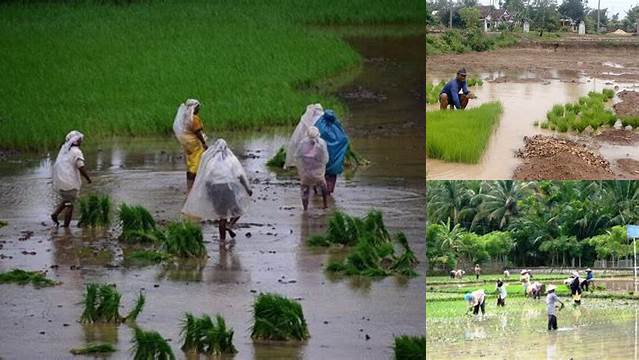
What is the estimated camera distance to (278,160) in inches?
364

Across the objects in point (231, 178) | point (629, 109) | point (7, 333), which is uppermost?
point (629, 109)

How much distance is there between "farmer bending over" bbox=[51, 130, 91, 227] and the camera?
822cm

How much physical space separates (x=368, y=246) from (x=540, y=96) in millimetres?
1475

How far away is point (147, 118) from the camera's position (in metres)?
9.21

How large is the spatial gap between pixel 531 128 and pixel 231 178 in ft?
6.63

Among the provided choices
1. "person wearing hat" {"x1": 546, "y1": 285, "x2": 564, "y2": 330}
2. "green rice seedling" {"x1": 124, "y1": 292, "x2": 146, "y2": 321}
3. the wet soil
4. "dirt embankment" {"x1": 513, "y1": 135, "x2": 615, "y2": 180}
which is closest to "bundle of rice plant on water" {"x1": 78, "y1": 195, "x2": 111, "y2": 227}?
"green rice seedling" {"x1": 124, "y1": 292, "x2": 146, "y2": 321}

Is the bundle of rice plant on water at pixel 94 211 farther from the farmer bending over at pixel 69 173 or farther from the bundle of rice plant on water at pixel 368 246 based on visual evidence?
the bundle of rice plant on water at pixel 368 246

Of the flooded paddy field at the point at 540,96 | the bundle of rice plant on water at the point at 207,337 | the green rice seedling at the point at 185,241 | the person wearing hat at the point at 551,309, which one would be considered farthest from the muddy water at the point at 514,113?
the green rice seedling at the point at 185,241

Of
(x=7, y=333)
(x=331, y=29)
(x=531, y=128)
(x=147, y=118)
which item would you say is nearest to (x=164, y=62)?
(x=147, y=118)

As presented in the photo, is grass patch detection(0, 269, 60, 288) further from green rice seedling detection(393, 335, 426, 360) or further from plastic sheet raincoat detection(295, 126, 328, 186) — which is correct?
green rice seedling detection(393, 335, 426, 360)

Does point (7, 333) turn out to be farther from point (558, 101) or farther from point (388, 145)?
point (388, 145)

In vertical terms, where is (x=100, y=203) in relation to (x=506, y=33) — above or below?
below

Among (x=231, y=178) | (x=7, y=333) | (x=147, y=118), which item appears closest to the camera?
(x=7, y=333)

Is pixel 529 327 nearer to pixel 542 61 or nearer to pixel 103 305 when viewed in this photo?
pixel 542 61
